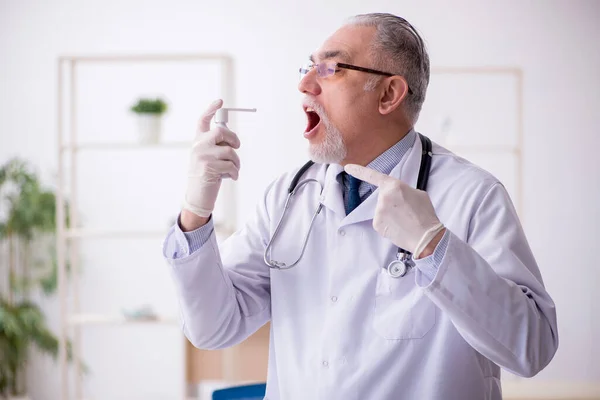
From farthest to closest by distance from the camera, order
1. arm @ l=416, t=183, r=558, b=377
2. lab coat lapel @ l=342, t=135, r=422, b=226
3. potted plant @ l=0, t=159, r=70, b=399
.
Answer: potted plant @ l=0, t=159, r=70, b=399 < lab coat lapel @ l=342, t=135, r=422, b=226 < arm @ l=416, t=183, r=558, b=377

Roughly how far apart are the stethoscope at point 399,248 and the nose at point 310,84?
6.8 inches

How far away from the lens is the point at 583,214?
14.4 feet

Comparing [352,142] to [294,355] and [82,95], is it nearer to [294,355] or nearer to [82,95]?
[294,355]

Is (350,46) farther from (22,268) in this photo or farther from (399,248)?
(22,268)

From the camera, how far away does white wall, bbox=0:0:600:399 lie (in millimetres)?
4391

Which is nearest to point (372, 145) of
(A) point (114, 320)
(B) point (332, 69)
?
(B) point (332, 69)

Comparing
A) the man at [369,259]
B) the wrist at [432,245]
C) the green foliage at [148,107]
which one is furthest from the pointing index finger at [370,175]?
the green foliage at [148,107]

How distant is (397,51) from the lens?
154 centimetres

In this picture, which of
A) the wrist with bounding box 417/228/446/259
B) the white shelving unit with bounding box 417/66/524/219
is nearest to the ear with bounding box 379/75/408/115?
the wrist with bounding box 417/228/446/259

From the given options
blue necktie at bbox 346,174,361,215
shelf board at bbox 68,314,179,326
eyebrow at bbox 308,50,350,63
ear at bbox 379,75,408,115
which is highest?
eyebrow at bbox 308,50,350,63

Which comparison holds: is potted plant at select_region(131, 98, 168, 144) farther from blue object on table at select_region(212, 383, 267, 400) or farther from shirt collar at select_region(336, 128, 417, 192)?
shirt collar at select_region(336, 128, 417, 192)

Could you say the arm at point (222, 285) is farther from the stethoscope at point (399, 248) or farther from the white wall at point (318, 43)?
the white wall at point (318, 43)

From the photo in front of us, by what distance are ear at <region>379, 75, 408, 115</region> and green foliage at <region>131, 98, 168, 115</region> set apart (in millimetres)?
2304

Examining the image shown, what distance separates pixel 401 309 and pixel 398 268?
74mm
